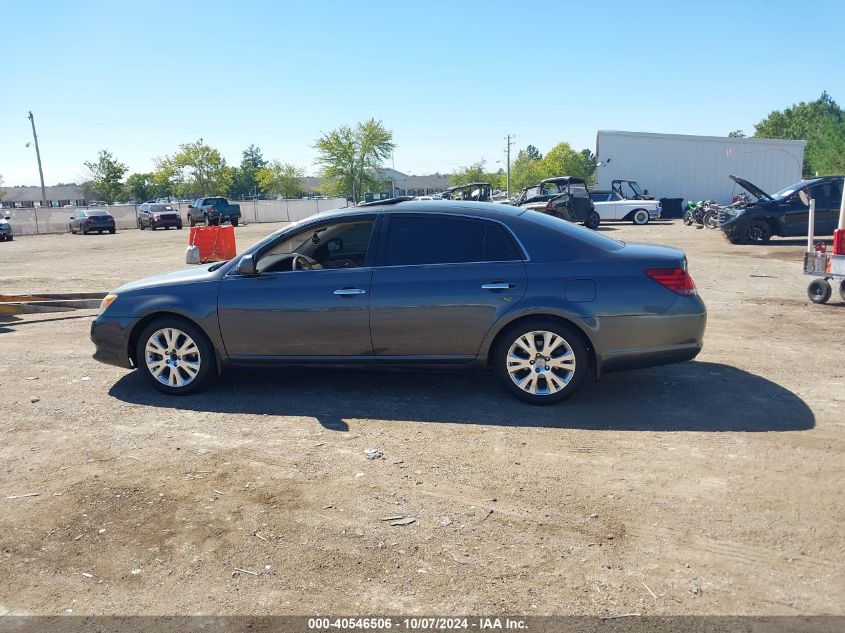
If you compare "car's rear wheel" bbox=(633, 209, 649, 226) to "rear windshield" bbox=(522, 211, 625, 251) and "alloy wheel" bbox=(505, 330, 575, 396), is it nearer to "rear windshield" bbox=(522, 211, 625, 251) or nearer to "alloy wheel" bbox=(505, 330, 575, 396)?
"rear windshield" bbox=(522, 211, 625, 251)

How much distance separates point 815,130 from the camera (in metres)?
88.6

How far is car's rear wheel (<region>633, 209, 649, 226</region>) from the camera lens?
3189cm

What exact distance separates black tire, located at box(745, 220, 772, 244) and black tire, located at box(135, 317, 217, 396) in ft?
57.8

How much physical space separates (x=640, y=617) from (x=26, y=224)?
45.5 meters

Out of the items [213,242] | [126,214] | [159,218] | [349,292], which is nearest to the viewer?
[349,292]

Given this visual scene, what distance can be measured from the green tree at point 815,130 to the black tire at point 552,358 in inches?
2593

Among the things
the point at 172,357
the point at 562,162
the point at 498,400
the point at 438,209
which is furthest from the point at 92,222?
the point at 562,162

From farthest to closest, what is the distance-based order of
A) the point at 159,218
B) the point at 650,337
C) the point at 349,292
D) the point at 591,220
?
the point at 159,218 → the point at 591,220 → the point at 349,292 → the point at 650,337

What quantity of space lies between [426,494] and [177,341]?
9.88 ft

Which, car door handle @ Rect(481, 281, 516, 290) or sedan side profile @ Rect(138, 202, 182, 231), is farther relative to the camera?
sedan side profile @ Rect(138, 202, 182, 231)

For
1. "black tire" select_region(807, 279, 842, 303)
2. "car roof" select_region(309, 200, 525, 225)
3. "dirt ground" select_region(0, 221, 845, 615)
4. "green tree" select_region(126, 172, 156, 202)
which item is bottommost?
"dirt ground" select_region(0, 221, 845, 615)

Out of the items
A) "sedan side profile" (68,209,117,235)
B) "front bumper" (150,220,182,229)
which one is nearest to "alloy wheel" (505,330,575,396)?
"sedan side profile" (68,209,117,235)

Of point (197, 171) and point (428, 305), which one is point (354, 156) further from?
point (428, 305)

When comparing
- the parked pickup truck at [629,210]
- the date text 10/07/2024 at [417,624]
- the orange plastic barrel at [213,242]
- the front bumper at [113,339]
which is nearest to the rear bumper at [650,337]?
the date text 10/07/2024 at [417,624]
